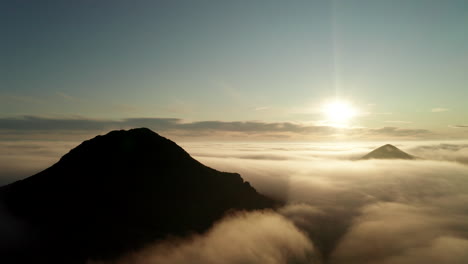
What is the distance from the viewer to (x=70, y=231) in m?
80.8

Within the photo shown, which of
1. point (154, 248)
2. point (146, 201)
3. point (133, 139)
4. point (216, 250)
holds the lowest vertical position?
point (216, 250)

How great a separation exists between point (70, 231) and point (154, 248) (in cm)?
2721

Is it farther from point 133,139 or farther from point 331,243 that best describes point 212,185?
point 331,243

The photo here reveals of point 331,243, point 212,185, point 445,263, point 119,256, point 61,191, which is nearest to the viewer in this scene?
point 119,256

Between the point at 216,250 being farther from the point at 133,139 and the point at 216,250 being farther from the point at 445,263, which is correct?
the point at 445,263

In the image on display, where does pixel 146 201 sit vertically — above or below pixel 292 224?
above

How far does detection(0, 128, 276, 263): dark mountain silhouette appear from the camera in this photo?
79.7 meters

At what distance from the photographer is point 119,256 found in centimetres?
7900

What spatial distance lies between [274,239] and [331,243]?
40284 mm

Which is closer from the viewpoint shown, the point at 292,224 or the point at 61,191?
the point at 61,191

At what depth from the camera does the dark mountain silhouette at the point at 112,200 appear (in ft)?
261

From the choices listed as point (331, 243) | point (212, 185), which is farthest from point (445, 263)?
point (212, 185)

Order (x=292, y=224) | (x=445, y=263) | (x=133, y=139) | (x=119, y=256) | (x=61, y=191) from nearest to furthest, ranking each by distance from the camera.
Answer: (x=119, y=256) < (x=61, y=191) < (x=133, y=139) < (x=445, y=263) < (x=292, y=224)

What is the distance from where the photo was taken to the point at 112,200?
299 feet
